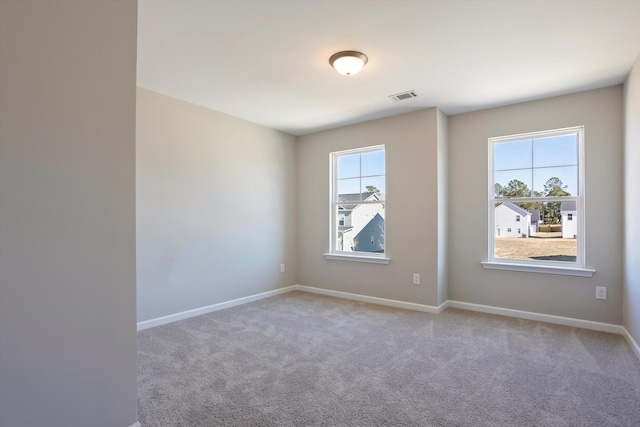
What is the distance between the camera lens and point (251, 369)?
2.49 m

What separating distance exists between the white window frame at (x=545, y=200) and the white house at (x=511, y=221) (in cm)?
6

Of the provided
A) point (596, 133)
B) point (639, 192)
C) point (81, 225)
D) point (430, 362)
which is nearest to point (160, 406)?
point (81, 225)

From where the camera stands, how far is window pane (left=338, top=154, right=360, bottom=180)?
4852 mm

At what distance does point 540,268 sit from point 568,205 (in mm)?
741

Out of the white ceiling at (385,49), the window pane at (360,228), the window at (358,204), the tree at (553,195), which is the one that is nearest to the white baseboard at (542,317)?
the tree at (553,195)

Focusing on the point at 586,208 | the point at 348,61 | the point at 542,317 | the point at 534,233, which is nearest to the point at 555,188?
the point at 586,208

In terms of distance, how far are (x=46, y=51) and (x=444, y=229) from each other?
3.97 m

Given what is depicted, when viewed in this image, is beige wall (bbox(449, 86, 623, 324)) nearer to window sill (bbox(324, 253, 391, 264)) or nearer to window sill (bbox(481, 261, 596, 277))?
window sill (bbox(481, 261, 596, 277))

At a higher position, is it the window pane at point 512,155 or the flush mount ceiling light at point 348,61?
the flush mount ceiling light at point 348,61

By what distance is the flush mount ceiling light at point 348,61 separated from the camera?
2.63 meters

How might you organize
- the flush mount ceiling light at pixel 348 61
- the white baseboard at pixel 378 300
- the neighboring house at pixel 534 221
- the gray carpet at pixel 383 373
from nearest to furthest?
the gray carpet at pixel 383 373, the flush mount ceiling light at pixel 348 61, the neighboring house at pixel 534 221, the white baseboard at pixel 378 300

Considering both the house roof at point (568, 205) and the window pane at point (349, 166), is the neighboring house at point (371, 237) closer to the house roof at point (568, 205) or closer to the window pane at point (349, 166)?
the window pane at point (349, 166)

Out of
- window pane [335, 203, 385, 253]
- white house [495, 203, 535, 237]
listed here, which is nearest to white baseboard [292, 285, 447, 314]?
window pane [335, 203, 385, 253]

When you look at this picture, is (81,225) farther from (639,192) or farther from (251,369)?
(639,192)
